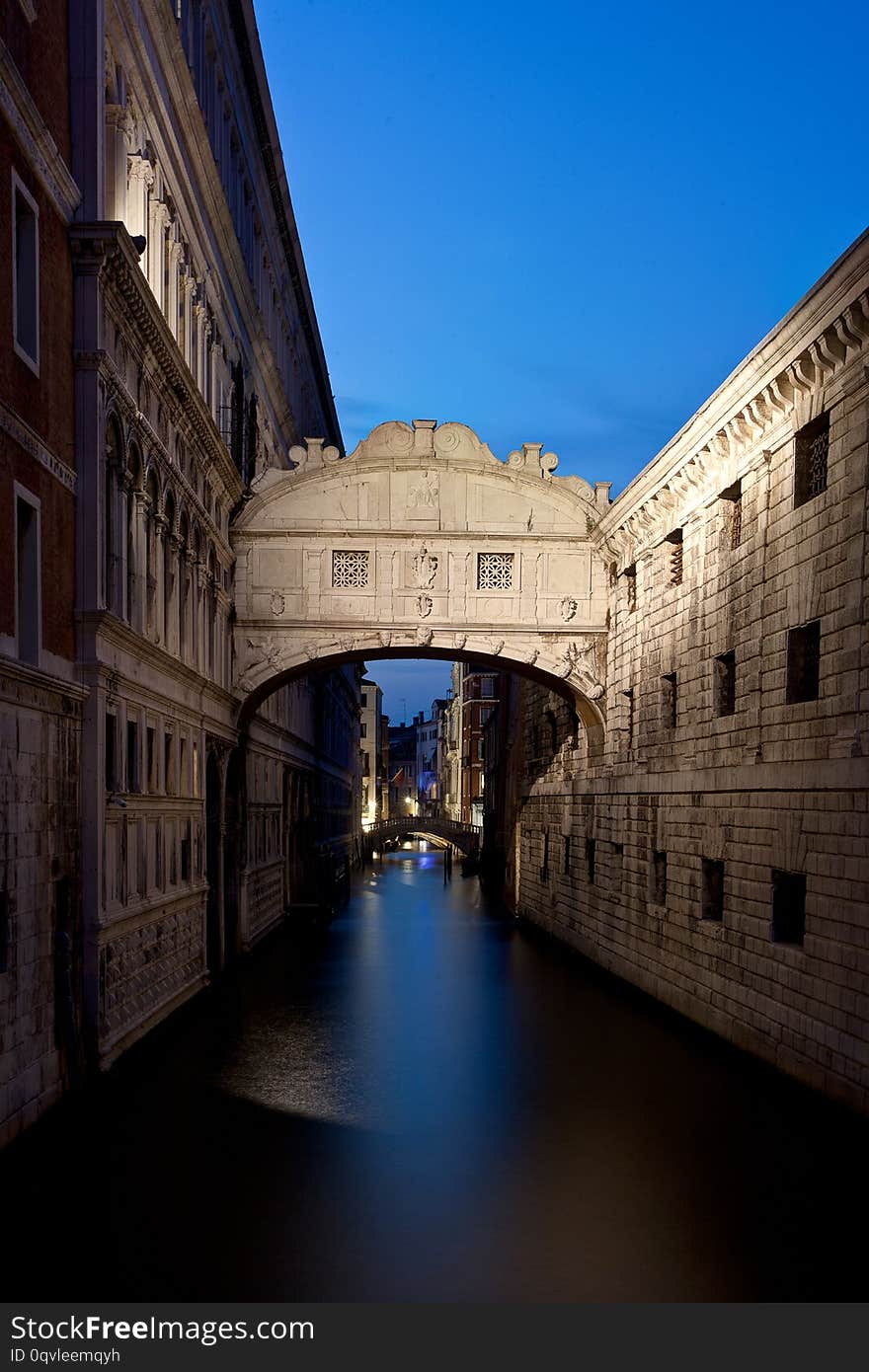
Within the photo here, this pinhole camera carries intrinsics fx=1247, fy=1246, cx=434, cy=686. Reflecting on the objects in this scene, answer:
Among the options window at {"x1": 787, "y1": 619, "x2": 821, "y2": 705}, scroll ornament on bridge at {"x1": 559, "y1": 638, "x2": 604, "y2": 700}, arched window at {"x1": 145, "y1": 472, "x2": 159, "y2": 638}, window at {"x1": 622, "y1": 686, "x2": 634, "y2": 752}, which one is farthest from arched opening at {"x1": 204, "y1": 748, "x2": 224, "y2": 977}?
window at {"x1": 787, "y1": 619, "x2": 821, "y2": 705}

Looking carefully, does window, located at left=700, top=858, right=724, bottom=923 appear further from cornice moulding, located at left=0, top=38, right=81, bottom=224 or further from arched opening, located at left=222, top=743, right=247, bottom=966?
cornice moulding, located at left=0, top=38, right=81, bottom=224

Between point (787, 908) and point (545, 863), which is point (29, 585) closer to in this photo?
point (787, 908)

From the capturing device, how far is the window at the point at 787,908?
15.5 m

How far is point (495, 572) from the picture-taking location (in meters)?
26.8

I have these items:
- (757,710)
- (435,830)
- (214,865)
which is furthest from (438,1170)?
(435,830)

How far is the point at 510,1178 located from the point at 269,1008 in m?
9.99

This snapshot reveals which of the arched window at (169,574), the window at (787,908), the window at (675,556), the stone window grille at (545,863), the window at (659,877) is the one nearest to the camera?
the window at (787,908)

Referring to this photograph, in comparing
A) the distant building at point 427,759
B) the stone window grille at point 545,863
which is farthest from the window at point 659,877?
the distant building at point 427,759

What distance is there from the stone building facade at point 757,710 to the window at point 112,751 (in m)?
8.30

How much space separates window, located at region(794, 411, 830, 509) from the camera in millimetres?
15555

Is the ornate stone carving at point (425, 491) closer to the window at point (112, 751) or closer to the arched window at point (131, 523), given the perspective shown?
the arched window at point (131, 523)

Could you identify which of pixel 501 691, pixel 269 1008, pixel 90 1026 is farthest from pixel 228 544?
pixel 501 691

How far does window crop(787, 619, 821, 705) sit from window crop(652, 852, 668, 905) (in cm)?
649

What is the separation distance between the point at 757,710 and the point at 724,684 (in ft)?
6.91
